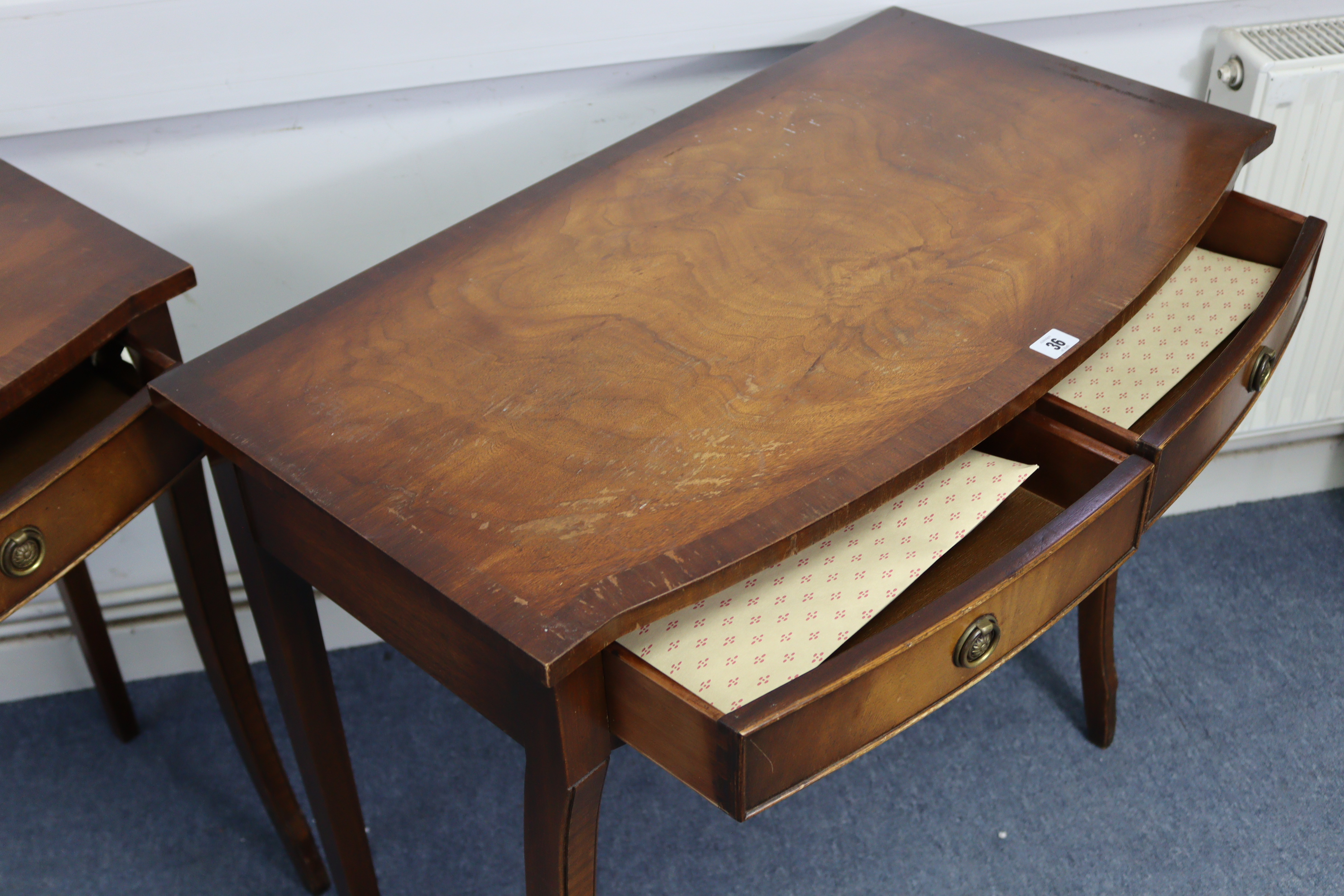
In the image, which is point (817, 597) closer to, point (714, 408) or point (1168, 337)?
point (714, 408)

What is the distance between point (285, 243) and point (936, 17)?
74 centimetres

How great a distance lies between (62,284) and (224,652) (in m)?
0.41

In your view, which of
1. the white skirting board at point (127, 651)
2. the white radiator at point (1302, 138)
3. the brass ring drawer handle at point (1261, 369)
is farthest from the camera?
the white skirting board at point (127, 651)

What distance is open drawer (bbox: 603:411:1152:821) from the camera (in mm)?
662

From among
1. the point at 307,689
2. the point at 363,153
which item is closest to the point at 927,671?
the point at 307,689

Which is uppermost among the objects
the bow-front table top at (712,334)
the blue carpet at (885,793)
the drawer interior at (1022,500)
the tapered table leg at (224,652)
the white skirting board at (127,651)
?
the bow-front table top at (712,334)

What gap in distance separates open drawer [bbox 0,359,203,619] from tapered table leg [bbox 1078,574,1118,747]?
3.12ft

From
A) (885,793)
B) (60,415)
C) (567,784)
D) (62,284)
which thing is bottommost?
(885,793)

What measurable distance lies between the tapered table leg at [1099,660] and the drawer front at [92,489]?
3.13ft

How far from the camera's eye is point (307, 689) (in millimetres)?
985

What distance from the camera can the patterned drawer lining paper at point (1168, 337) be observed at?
3.04 ft

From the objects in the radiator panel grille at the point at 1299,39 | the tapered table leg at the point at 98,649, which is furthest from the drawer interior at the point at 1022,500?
the tapered table leg at the point at 98,649

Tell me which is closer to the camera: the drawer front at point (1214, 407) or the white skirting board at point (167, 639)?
the drawer front at point (1214, 407)

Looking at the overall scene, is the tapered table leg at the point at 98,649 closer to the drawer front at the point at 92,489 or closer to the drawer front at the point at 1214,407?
the drawer front at the point at 92,489
